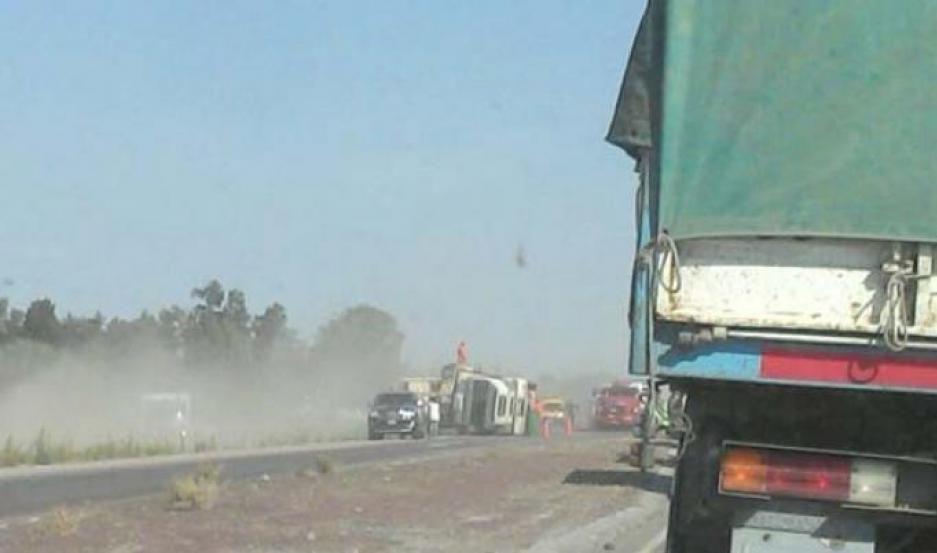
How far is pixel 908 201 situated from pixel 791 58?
88 cm

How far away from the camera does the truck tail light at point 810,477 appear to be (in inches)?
355

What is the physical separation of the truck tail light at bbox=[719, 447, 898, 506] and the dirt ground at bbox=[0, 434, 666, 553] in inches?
390

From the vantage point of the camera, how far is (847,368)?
8258mm

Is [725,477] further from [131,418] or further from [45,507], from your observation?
[131,418]

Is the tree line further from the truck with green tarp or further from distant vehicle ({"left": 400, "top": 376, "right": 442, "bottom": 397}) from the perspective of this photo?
the truck with green tarp

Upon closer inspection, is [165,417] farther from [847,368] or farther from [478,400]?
[847,368]

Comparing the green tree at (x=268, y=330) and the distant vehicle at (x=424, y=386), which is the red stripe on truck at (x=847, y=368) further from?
the green tree at (x=268, y=330)

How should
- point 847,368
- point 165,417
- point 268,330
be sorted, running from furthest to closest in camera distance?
1. point 268,330
2. point 165,417
3. point 847,368

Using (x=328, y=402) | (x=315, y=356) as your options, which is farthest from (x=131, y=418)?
(x=315, y=356)

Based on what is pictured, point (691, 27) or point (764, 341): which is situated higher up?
point (691, 27)

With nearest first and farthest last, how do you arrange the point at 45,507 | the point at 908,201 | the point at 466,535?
the point at 908,201 → the point at 466,535 → the point at 45,507

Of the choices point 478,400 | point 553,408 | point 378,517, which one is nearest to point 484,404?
point 478,400

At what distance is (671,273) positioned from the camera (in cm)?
857

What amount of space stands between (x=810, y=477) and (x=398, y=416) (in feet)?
194
